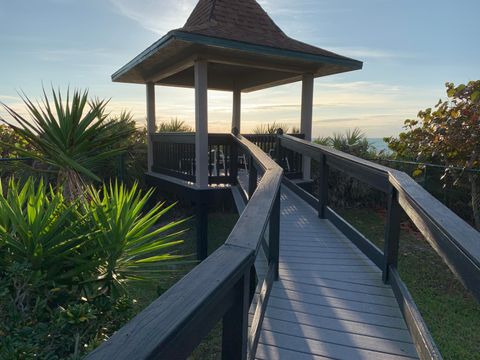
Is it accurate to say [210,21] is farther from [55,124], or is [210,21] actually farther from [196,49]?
[55,124]

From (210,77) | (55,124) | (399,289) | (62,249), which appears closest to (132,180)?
(210,77)

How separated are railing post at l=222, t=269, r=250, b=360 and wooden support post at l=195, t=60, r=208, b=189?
6.07 m

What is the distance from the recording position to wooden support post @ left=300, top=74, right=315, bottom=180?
863cm

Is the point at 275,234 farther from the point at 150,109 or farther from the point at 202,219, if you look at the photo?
the point at 150,109

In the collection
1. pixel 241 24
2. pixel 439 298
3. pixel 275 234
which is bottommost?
pixel 439 298

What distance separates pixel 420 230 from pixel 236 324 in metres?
1.44

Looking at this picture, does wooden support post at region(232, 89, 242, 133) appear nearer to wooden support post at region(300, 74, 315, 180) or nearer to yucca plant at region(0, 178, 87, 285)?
wooden support post at region(300, 74, 315, 180)

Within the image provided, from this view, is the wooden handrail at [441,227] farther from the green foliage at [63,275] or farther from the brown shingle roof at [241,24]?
the brown shingle roof at [241,24]

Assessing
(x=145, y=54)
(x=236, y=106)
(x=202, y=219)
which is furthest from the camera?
(x=236, y=106)

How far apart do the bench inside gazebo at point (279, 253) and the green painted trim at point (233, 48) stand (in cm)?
2

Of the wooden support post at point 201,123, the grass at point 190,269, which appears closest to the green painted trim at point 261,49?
the wooden support post at point 201,123

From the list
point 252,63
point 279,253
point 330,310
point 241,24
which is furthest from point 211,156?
point 330,310

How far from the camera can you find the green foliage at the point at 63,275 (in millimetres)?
2146

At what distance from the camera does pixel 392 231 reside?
3.16 m
